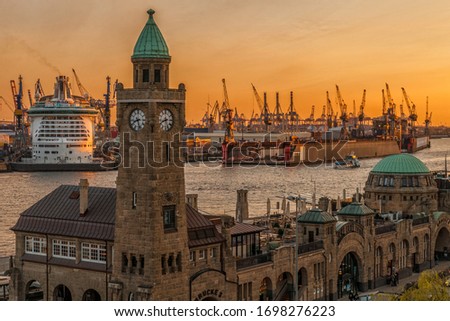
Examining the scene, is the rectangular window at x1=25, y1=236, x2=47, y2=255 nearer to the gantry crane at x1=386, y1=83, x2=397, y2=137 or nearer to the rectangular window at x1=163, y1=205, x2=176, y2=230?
the rectangular window at x1=163, y1=205, x2=176, y2=230

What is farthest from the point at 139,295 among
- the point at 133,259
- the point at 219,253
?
the point at 219,253

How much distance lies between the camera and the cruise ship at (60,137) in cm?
12100

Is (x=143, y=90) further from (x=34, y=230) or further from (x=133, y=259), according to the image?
(x=34, y=230)

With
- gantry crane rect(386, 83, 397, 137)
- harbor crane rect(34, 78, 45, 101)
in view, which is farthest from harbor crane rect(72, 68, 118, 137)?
gantry crane rect(386, 83, 397, 137)

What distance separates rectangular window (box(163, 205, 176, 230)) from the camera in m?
20.2

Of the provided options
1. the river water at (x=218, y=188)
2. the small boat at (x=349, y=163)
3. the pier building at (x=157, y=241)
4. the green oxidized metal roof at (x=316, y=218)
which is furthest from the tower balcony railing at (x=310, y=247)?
the small boat at (x=349, y=163)

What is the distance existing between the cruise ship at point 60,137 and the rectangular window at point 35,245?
9613cm

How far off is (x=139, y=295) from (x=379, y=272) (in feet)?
39.8

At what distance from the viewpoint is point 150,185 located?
19.9 m

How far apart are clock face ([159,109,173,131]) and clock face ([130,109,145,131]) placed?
16.6 inches

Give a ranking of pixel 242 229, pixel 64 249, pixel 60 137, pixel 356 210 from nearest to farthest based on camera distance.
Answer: pixel 64 249 < pixel 242 229 < pixel 356 210 < pixel 60 137

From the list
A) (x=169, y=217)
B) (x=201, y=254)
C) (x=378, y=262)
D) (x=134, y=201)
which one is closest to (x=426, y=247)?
(x=378, y=262)

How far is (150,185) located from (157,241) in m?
1.31

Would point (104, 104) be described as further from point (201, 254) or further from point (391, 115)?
point (201, 254)
